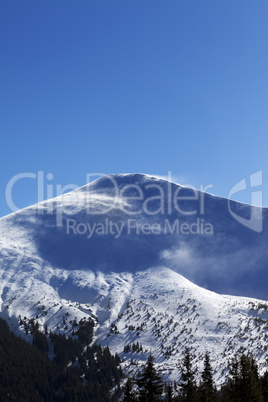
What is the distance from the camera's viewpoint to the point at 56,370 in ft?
544

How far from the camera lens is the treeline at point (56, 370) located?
6029 inches

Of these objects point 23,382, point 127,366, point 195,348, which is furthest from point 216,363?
point 23,382

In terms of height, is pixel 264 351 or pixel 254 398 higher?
pixel 254 398

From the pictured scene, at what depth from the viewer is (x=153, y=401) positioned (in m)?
50.9

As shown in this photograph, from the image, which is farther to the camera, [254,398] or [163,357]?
[163,357]

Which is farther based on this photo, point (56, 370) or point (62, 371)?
point (56, 370)

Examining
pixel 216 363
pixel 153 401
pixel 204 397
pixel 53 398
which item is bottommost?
pixel 53 398

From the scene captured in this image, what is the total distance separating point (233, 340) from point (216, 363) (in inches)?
864

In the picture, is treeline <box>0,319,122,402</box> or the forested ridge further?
treeline <box>0,319,122,402</box>

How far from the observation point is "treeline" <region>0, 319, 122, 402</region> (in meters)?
153

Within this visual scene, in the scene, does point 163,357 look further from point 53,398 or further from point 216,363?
point 53,398

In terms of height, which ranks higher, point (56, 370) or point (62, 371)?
point (56, 370)

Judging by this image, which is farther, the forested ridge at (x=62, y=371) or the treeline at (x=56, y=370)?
the treeline at (x=56, y=370)

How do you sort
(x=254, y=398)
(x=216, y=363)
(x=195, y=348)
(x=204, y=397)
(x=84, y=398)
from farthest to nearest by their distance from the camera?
(x=195, y=348) < (x=216, y=363) < (x=84, y=398) < (x=204, y=397) < (x=254, y=398)
